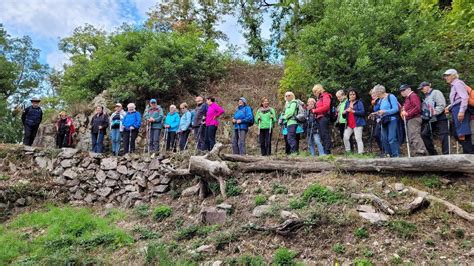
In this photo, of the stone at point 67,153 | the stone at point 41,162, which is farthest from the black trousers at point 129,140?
the stone at point 41,162

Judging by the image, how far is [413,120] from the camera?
309 inches

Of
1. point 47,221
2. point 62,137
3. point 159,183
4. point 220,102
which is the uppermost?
point 220,102

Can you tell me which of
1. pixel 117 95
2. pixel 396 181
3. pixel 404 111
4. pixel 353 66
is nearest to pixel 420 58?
pixel 353 66

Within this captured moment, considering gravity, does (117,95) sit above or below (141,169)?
above

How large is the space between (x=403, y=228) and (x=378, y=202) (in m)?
0.59

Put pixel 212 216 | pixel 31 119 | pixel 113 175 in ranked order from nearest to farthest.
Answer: pixel 212 216 < pixel 113 175 < pixel 31 119

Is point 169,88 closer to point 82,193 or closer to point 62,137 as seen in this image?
point 62,137

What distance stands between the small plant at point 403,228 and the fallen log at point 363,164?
1377mm

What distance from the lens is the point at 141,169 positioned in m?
10.3

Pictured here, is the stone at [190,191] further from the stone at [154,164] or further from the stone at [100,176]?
the stone at [100,176]

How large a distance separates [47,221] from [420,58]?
10360 millimetres

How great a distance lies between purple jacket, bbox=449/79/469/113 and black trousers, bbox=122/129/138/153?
8.41 m

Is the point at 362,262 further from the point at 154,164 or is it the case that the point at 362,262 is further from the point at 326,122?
the point at 154,164

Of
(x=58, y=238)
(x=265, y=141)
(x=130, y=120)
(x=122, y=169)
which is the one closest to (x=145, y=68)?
(x=130, y=120)
